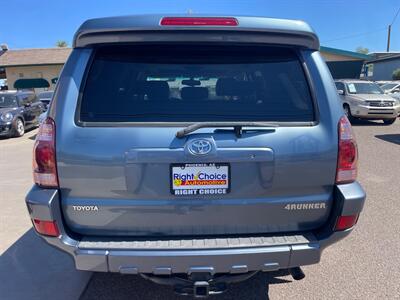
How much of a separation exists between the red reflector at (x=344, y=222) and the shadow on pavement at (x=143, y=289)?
0.99m

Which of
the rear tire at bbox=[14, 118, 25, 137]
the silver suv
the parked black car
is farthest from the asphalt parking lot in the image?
the rear tire at bbox=[14, 118, 25, 137]

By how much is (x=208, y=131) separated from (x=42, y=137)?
1.06m

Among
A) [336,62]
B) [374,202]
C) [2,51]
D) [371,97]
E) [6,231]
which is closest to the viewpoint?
[6,231]

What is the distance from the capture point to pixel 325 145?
7.70ft

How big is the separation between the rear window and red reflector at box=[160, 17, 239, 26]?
0.54ft

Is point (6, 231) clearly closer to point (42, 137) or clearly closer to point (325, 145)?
point (42, 137)

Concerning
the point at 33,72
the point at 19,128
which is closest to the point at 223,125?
the point at 19,128

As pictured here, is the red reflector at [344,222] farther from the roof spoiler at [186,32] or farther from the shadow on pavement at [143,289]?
the roof spoiler at [186,32]

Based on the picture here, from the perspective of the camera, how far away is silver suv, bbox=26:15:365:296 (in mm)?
2258

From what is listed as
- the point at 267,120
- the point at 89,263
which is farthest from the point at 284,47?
the point at 89,263

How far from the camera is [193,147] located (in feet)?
7.34

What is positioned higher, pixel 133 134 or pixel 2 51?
pixel 133 134

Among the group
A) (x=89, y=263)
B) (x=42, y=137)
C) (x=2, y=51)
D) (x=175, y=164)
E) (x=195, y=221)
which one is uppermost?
(x=42, y=137)

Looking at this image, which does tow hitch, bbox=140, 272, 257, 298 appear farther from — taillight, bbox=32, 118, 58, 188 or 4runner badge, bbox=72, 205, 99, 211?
taillight, bbox=32, 118, 58, 188
